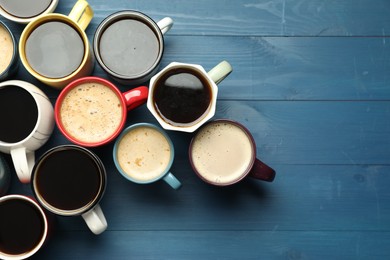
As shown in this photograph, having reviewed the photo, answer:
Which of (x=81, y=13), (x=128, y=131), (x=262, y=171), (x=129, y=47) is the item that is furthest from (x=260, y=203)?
(x=81, y=13)

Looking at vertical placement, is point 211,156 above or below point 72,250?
above

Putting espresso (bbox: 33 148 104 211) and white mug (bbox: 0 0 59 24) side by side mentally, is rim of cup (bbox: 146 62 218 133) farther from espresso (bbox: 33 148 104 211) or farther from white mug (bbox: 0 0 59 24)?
white mug (bbox: 0 0 59 24)

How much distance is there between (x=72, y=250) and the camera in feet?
3.23

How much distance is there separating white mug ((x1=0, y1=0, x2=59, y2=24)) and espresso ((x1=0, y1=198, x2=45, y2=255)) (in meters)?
0.35

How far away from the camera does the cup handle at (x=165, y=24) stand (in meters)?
0.95

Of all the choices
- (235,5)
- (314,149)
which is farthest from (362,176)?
(235,5)

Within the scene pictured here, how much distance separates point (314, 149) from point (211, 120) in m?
0.22

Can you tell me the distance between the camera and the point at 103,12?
100 centimetres

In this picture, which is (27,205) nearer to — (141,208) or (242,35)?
(141,208)

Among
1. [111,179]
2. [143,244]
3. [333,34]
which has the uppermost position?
[333,34]

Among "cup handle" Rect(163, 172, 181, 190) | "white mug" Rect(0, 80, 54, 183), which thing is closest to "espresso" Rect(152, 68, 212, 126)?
"cup handle" Rect(163, 172, 181, 190)

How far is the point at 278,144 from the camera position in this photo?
1.01m

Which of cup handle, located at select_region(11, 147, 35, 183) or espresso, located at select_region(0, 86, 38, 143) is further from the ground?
espresso, located at select_region(0, 86, 38, 143)

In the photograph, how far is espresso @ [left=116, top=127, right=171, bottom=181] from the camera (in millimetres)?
948
